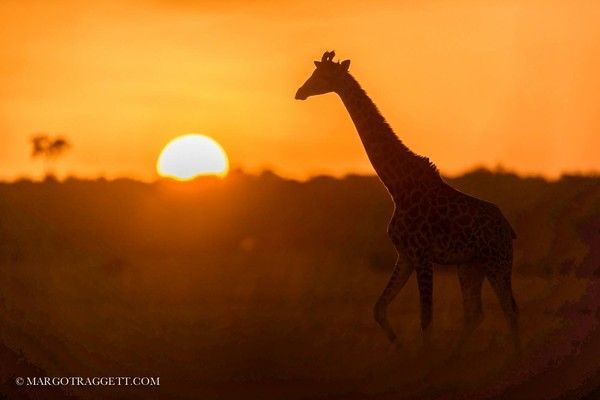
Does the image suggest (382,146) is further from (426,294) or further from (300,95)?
(426,294)

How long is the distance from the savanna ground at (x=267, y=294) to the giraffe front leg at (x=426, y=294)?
0.84 ft

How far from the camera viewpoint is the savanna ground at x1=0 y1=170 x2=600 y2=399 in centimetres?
1255

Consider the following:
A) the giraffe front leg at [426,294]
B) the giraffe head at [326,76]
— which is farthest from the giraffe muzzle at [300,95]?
the giraffe front leg at [426,294]

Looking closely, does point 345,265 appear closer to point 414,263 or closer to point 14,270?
point 14,270

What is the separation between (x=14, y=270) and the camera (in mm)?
23031

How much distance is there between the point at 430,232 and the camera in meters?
14.0

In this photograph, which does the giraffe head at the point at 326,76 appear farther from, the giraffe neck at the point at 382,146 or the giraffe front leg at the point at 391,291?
the giraffe front leg at the point at 391,291

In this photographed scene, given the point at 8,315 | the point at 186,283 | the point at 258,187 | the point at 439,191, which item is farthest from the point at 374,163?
the point at 258,187

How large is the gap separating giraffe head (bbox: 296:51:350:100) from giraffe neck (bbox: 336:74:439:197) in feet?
0.25

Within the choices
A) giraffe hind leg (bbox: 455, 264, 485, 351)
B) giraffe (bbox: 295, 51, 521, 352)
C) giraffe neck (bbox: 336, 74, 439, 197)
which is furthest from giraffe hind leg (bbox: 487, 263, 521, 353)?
giraffe neck (bbox: 336, 74, 439, 197)

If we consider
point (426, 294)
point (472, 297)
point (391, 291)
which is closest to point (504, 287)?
point (472, 297)

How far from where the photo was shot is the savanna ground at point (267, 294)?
41.2ft

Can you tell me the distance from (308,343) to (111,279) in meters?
8.23

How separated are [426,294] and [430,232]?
622mm
